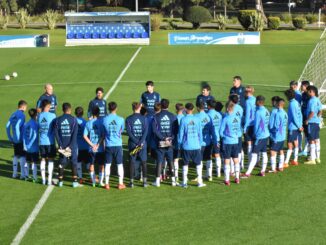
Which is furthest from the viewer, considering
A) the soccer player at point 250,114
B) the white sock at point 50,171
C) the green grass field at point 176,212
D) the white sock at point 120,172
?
the soccer player at point 250,114

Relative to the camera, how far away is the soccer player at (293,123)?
15141mm

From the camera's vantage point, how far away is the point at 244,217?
11578mm

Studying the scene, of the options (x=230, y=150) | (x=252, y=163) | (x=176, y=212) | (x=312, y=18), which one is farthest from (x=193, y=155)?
(x=312, y=18)

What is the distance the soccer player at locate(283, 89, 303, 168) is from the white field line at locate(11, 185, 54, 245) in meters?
6.12

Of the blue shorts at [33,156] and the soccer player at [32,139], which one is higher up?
the soccer player at [32,139]

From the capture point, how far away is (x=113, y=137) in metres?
13.4

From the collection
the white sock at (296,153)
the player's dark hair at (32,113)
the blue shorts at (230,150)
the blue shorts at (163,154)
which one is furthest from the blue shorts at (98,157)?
the white sock at (296,153)

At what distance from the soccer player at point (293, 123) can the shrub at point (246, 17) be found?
47960 millimetres

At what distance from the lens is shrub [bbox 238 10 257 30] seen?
6192cm

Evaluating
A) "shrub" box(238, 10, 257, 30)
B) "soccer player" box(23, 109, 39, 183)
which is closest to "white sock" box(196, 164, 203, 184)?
"soccer player" box(23, 109, 39, 183)

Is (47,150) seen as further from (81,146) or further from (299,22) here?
(299,22)

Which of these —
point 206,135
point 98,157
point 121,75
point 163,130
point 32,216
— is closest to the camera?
point 32,216

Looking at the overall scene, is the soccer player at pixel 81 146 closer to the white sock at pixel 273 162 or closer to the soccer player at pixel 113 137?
the soccer player at pixel 113 137

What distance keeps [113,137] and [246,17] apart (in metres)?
51.6
